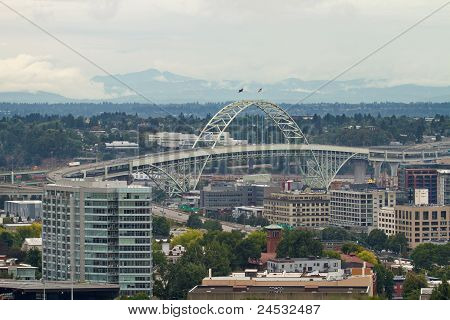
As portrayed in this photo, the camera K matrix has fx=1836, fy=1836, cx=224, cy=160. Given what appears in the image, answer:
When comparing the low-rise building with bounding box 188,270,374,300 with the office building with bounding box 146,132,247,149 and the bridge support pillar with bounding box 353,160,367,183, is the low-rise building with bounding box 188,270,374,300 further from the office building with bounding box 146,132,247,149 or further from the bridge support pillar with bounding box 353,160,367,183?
the bridge support pillar with bounding box 353,160,367,183

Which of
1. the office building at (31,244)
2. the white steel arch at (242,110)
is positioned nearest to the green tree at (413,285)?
the office building at (31,244)

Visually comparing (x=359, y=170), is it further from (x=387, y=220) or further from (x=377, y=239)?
(x=377, y=239)

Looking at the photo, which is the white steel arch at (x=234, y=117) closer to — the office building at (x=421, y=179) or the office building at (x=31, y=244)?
the office building at (x=421, y=179)

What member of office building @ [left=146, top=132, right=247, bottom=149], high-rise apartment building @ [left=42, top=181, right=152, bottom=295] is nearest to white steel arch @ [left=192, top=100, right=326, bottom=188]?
office building @ [left=146, top=132, right=247, bottom=149]

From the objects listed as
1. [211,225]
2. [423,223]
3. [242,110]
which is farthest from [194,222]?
[242,110]
